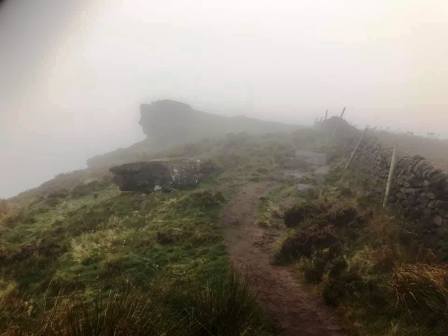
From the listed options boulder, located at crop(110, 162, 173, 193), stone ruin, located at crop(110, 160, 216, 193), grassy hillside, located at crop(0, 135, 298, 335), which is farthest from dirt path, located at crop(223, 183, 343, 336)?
boulder, located at crop(110, 162, 173, 193)

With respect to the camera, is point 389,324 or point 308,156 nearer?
point 389,324

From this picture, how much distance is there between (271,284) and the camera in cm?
987

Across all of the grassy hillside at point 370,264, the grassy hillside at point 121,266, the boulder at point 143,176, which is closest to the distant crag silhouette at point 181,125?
the boulder at point 143,176

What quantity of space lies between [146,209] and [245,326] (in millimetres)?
11656

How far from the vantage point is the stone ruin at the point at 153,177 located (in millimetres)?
20938

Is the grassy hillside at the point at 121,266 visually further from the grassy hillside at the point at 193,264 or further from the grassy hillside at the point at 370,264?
the grassy hillside at the point at 370,264

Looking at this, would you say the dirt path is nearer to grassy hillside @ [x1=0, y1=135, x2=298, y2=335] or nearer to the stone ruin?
grassy hillside @ [x1=0, y1=135, x2=298, y2=335]

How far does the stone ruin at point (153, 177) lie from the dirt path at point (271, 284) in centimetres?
571

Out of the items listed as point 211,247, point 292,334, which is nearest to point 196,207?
point 211,247

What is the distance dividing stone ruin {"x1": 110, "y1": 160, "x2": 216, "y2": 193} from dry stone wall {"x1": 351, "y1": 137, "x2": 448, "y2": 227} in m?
10.5

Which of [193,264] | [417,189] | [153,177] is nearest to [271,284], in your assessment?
[193,264]

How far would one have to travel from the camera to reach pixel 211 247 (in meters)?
12.1

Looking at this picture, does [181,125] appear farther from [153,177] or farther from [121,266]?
[121,266]

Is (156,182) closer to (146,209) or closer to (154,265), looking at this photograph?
(146,209)
